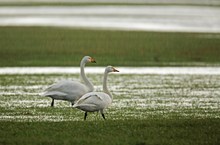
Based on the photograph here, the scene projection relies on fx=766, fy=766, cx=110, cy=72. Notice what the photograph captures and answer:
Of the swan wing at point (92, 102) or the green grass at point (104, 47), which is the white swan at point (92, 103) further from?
the green grass at point (104, 47)

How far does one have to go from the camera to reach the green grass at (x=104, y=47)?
36.0 m

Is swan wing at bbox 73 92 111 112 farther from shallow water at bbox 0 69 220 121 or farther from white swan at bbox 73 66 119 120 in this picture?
shallow water at bbox 0 69 220 121

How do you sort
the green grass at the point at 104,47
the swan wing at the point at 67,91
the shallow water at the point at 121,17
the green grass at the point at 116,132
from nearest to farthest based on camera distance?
the green grass at the point at 116,132, the swan wing at the point at 67,91, the green grass at the point at 104,47, the shallow water at the point at 121,17

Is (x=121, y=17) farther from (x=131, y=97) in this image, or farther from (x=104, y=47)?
(x=131, y=97)

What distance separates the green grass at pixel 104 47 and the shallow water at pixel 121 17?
439 cm

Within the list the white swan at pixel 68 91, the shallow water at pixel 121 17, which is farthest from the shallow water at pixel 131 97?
the shallow water at pixel 121 17

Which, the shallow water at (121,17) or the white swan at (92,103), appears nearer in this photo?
the white swan at (92,103)

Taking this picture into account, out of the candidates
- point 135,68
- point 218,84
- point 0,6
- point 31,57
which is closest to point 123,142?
point 218,84

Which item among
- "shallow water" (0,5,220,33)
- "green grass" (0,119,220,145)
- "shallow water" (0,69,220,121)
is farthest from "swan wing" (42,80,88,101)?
"shallow water" (0,5,220,33)

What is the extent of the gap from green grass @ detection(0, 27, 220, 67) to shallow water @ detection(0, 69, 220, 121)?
6.01m

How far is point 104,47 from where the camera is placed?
134 ft

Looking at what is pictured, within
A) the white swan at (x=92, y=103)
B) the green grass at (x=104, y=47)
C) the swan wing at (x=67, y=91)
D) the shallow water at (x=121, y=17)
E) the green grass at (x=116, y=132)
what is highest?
the shallow water at (x=121, y=17)

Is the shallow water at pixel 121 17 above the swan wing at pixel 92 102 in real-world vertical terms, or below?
above

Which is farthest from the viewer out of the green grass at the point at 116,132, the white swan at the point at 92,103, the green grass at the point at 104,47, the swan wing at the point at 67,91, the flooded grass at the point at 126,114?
the green grass at the point at 104,47
